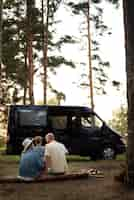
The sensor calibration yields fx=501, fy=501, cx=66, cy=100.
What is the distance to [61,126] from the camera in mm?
18719

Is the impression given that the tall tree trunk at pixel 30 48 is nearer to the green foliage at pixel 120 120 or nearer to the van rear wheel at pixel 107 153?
the van rear wheel at pixel 107 153

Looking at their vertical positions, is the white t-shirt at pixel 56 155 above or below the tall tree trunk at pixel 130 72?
below

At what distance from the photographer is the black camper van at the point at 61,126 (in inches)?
731

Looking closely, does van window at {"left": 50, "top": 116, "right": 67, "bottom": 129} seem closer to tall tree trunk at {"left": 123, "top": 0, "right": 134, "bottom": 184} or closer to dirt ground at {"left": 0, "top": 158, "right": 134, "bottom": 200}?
dirt ground at {"left": 0, "top": 158, "right": 134, "bottom": 200}

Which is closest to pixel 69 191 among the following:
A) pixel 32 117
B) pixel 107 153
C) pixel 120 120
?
pixel 32 117

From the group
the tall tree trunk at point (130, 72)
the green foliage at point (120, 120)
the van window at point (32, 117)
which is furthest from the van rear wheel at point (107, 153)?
the green foliage at point (120, 120)

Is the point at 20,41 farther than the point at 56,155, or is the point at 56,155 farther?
the point at 20,41

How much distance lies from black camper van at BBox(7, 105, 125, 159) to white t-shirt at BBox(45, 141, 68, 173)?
729 centimetres

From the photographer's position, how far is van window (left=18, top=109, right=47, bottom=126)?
18641mm

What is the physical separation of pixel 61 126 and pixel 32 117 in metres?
1.14

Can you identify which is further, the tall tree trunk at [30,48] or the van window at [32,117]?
the tall tree trunk at [30,48]

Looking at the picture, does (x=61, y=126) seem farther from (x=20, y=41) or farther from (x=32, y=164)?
(x=20, y=41)

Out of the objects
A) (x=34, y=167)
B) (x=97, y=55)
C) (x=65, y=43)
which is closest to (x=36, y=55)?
(x=65, y=43)

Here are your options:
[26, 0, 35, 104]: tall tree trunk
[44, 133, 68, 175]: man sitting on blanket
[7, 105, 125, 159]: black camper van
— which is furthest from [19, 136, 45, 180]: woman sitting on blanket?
[26, 0, 35, 104]: tall tree trunk
